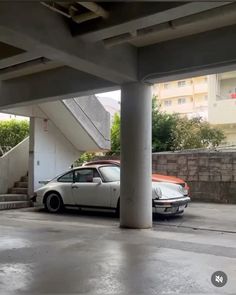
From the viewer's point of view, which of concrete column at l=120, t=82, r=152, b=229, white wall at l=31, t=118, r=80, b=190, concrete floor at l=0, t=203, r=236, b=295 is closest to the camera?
concrete floor at l=0, t=203, r=236, b=295

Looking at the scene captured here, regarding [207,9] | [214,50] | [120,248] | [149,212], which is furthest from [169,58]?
[120,248]

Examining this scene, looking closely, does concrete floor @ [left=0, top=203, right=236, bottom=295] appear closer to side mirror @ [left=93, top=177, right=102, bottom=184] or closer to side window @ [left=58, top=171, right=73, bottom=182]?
side mirror @ [left=93, top=177, right=102, bottom=184]

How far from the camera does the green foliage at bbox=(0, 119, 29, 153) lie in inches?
714

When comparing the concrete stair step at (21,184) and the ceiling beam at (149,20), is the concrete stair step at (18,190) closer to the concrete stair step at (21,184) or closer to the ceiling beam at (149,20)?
the concrete stair step at (21,184)

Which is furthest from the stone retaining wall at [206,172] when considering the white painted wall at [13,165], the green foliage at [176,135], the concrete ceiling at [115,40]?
the concrete ceiling at [115,40]

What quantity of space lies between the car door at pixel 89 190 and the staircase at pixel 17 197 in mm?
2454

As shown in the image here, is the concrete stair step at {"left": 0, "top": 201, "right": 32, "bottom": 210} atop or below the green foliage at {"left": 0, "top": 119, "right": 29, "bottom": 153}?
below

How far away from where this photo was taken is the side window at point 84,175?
35.1 feet

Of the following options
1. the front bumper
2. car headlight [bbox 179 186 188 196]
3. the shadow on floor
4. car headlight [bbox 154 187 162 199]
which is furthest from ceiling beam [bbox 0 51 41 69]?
car headlight [bbox 179 186 188 196]

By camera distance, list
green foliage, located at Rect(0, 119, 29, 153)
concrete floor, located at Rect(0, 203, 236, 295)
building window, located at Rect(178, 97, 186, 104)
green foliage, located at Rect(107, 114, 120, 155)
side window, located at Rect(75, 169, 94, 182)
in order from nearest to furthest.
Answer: concrete floor, located at Rect(0, 203, 236, 295) < side window, located at Rect(75, 169, 94, 182) < green foliage, located at Rect(107, 114, 120, 155) < green foliage, located at Rect(0, 119, 29, 153) < building window, located at Rect(178, 97, 186, 104)

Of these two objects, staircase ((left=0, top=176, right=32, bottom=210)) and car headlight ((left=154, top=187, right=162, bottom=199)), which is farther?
staircase ((left=0, top=176, right=32, bottom=210))

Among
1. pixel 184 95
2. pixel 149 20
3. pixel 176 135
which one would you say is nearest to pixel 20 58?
pixel 149 20

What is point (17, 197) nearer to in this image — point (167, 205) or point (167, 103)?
point (167, 205)

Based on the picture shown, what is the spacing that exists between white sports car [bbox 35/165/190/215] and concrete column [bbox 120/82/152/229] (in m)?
0.89
